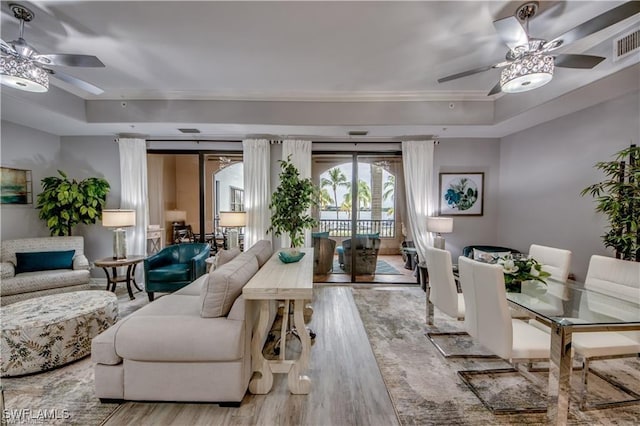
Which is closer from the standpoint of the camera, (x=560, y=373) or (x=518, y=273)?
(x=560, y=373)

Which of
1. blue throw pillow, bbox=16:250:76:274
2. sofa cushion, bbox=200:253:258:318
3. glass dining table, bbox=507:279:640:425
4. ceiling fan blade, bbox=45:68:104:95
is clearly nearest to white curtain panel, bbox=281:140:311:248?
ceiling fan blade, bbox=45:68:104:95

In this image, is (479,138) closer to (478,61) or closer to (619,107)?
(619,107)

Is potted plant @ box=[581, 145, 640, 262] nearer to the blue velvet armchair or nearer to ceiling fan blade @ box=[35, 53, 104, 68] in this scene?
ceiling fan blade @ box=[35, 53, 104, 68]

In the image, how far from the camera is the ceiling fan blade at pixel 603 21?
1489 millimetres

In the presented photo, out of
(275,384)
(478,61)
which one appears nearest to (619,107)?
(478,61)

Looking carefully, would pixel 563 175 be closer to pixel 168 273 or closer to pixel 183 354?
pixel 183 354

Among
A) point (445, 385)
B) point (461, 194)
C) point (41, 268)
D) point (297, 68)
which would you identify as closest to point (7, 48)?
point (297, 68)

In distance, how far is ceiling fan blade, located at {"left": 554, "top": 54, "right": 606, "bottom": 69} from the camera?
6.56 feet

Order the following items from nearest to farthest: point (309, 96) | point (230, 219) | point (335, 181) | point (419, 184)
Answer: point (309, 96) < point (230, 219) < point (419, 184) < point (335, 181)

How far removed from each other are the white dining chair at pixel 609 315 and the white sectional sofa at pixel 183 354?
92.7 inches

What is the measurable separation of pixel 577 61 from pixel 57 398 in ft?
15.4

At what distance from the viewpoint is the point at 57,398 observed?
199 cm

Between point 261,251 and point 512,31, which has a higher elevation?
point 512,31

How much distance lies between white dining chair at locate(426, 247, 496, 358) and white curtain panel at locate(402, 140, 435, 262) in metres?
1.93
